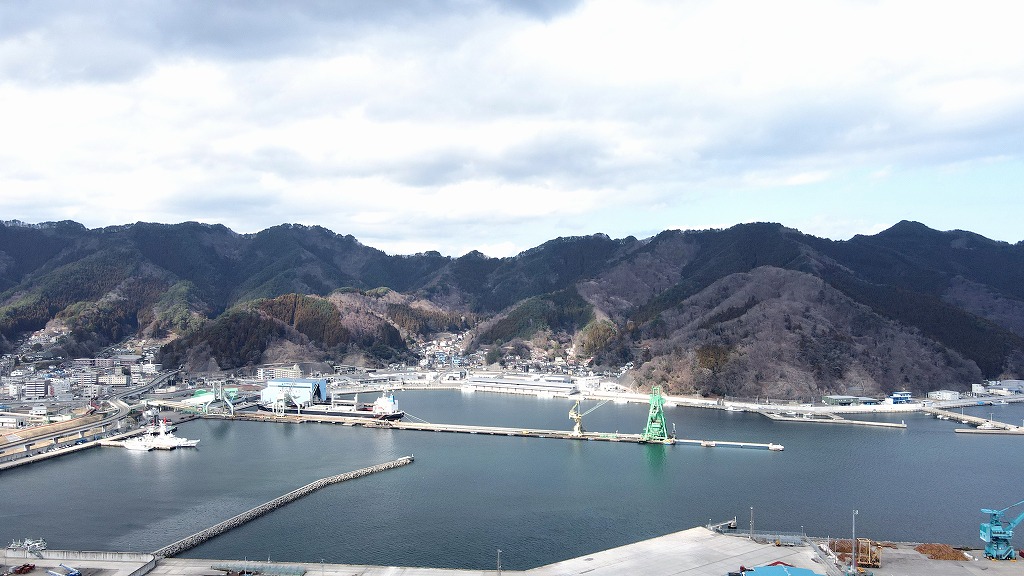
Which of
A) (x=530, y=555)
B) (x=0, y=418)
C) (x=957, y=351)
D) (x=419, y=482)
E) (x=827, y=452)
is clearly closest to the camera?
(x=530, y=555)

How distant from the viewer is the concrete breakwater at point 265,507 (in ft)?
88.2

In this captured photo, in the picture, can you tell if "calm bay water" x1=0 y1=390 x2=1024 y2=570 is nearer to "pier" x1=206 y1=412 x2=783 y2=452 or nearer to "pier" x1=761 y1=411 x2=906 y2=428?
"pier" x1=206 y1=412 x2=783 y2=452

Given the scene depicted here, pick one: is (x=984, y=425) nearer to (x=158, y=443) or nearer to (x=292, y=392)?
(x=292, y=392)

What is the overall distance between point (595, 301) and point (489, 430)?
68117 mm

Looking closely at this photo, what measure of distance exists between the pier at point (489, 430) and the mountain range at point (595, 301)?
21.2 meters

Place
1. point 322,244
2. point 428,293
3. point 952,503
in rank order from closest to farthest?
point 952,503
point 428,293
point 322,244

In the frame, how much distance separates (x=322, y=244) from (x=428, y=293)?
154ft

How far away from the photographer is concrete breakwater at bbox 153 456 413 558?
2689 centimetres

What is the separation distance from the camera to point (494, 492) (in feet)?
114

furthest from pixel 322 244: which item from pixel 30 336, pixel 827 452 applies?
pixel 827 452

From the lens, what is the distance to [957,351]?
7469cm

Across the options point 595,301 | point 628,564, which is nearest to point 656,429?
point 628,564

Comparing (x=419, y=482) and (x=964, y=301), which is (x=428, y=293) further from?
(x=419, y=482)

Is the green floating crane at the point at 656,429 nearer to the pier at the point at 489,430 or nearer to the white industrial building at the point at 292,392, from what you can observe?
the pier at the point at 489,430
